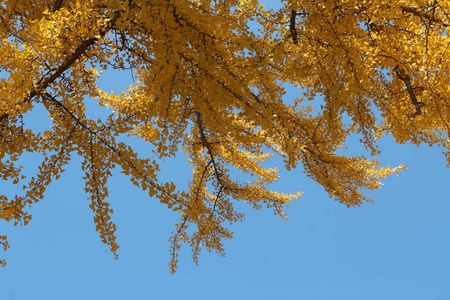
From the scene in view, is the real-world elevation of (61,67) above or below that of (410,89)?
below

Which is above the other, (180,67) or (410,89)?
(410,89)

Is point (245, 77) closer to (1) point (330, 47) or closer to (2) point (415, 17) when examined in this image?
(1) point (330, 47)

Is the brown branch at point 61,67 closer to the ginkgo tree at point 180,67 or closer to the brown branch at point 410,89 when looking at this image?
the ginkgo tree at point 180,67

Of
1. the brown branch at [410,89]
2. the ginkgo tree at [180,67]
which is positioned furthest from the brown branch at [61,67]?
the brown branch at [410,89]

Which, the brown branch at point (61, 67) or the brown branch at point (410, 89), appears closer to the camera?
the brown branch at point (61, 67)

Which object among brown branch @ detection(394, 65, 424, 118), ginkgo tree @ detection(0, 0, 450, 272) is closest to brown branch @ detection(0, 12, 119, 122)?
ginkgo tree @ detection(0, 0, 450, 272)

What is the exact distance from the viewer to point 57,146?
239cm

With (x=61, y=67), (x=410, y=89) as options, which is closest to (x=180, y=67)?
(x=61, y=67)

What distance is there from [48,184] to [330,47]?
2546 millimetres

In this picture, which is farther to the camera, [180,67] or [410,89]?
[410,89]

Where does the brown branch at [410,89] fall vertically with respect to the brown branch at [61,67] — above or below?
above

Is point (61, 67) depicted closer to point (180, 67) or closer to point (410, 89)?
point (180, 67)

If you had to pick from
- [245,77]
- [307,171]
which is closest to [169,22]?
[245,77]

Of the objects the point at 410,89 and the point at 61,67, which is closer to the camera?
the point at 61,67
